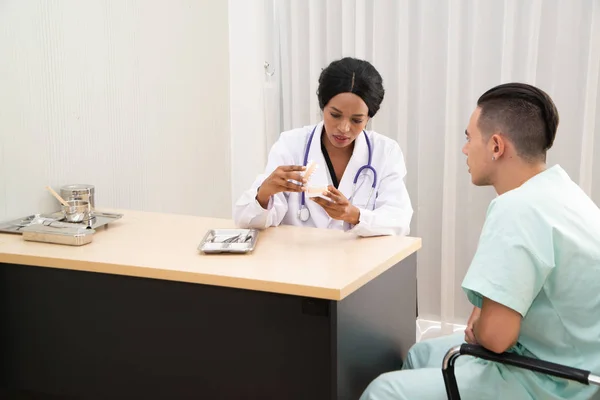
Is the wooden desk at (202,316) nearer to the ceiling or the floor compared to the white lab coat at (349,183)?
nearer to the floor

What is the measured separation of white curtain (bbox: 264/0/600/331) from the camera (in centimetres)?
258

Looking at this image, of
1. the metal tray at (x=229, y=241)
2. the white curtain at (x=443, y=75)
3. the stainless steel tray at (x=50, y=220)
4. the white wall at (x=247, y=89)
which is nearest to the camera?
the metal tray at (x=229, y=241)

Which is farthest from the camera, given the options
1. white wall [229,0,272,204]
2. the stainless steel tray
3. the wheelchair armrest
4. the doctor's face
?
white wall [229,0,272,204]

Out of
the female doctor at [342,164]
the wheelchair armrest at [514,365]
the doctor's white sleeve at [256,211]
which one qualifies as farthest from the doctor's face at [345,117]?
the wheelchair armrest at [514,365]

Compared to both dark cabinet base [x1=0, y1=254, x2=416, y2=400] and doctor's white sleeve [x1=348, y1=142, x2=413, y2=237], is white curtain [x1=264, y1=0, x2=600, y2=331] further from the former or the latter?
dark cabinet base [x1=0, y1=254, x2=416, y2=400]

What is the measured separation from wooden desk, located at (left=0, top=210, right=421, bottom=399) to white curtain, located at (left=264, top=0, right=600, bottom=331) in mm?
1139

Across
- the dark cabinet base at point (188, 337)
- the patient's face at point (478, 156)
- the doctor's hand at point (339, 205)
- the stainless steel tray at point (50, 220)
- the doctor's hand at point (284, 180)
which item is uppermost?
the patient's face at point (478, 156)

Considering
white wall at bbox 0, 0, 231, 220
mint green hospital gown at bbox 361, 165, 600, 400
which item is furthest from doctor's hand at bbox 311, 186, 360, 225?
white wall at bbox 0, 0, 231, 220

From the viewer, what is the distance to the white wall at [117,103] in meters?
2.00

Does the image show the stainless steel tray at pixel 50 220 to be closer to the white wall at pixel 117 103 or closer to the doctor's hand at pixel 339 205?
the white wall at pixel 117 103

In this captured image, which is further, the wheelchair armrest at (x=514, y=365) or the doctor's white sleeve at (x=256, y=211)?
the doctor's white sleeve at (x=256, y=211)

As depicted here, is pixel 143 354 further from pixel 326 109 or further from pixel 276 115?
pixel 276 115

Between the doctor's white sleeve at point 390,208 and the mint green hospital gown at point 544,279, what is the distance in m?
0.57

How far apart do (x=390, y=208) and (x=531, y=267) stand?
87 cm
